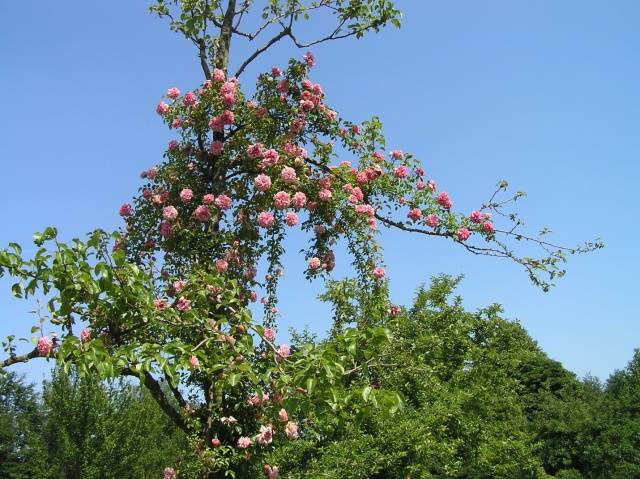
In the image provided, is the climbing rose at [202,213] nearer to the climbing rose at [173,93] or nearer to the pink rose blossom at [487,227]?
the climbing rose at [173,93]

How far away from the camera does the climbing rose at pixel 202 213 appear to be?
205 inches

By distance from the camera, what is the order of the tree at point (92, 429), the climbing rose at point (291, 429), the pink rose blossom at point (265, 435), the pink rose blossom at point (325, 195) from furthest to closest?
1. the tree at point (92, 429)
2. the pink rose blossom at point (325, 195)
3. the pink rose blossom at point (265, 435)
4. the climbing rose at point (291, 429)

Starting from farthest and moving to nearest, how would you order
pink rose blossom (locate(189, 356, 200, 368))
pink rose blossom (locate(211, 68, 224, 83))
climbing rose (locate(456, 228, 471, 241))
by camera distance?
climbing rose (locate(456, 228, 471, 241)) → pink rose blossom (locate(211, 68, 224, 83)) → pink rose blossom (locate(189, 356, 200, 368))

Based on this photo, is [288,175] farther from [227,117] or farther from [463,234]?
[463,234]

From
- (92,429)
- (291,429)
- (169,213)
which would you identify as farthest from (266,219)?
(92,429)

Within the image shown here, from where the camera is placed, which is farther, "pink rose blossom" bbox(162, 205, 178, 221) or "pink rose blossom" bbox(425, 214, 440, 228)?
"pink rose blossom" bbox(425, 214, 440, 228)

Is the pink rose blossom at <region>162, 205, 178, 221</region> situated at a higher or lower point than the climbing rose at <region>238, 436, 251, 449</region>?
higher

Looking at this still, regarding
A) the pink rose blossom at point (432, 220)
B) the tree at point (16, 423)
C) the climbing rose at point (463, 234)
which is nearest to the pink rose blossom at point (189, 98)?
the pink rose blossom at point (432, 220)

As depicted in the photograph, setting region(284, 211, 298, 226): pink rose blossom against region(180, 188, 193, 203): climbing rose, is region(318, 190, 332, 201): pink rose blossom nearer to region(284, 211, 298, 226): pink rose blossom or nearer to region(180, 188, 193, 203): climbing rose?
region(284, 211, 298, 226): pink rose blossom

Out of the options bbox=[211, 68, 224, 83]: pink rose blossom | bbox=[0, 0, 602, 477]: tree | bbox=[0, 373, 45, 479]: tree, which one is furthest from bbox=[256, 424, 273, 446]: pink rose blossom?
bbox=[0, 373, 45, 479]: tree

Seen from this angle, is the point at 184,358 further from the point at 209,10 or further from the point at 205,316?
the point at 209,10

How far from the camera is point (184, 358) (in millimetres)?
2977

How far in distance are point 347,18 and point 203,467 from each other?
183 inches

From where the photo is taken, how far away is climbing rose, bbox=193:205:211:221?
205 inches
